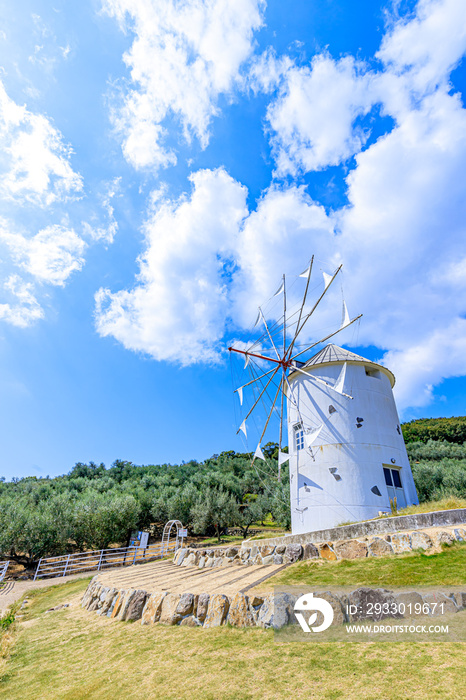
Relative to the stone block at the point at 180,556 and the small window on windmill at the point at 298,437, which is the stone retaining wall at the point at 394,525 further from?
the stone block at the point at 180,556

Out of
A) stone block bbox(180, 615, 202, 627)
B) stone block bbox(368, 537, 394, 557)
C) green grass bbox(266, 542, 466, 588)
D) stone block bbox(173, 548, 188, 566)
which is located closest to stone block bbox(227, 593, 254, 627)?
stone block bbox(180, 615, 202, 627)

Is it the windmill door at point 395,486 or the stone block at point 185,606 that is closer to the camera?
the stone block at point 185,606

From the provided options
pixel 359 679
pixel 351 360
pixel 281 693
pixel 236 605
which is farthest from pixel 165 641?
pixel 351 360

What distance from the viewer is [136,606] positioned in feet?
28.8

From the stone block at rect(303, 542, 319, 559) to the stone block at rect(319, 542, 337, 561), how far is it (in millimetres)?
154

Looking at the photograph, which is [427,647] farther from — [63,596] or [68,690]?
[63,596]

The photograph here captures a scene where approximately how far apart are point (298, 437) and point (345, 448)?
112 inches

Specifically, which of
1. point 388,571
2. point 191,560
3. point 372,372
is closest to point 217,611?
point 388,571

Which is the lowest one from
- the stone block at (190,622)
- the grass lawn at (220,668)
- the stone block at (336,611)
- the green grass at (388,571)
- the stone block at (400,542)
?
the grass lawn at (220,668)

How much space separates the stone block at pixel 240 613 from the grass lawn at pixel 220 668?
0.18 meters

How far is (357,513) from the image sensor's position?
1486 cm

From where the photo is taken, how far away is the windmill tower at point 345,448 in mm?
15305

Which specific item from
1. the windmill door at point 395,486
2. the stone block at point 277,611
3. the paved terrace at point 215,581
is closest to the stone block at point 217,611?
the stone block at point 277,611

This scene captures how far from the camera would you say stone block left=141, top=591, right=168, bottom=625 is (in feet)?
26.5
